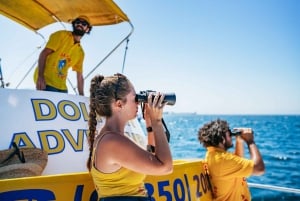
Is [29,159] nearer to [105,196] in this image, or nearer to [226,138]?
[105,196]

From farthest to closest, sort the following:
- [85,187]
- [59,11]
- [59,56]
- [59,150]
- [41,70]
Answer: [59,11]
[59,56]
[41,70]
[59,150]
[85,187]

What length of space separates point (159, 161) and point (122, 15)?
3.20 meters

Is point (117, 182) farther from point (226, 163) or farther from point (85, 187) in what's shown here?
point (226, 163)

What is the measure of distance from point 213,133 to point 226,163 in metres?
0.35

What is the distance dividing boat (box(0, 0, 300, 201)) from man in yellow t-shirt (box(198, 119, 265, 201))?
0.36ft

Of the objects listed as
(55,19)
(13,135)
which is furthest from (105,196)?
(55,19)

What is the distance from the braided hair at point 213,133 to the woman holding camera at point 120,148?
1.44 meters

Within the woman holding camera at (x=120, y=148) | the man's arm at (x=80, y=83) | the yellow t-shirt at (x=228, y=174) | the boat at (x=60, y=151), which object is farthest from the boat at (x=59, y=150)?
the man's arm at (x=80, y=83)

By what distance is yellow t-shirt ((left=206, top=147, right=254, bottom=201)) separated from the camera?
9.36 ft

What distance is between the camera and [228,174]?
9.45 ft

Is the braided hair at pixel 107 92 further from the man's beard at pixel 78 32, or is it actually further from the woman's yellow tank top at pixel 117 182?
the man's beard at pixel 78 32

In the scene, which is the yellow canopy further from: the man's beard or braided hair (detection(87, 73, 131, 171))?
braided hair (detection(87, 73, 131, 171))

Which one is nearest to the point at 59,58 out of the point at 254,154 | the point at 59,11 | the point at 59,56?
the point at 59,56

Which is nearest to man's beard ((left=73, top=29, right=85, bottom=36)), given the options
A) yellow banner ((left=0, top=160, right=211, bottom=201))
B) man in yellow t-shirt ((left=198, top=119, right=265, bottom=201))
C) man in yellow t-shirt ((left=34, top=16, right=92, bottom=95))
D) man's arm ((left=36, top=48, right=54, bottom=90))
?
A: man in yellow t-shirt ((left=34, top=16, right=92, bottom=95))
